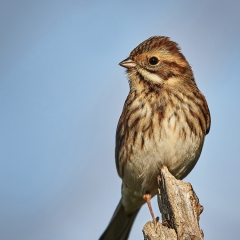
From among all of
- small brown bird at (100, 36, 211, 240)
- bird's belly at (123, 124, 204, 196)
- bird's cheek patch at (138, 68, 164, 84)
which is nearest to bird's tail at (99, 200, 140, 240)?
small brown bird at (100, 36, 211, 240)

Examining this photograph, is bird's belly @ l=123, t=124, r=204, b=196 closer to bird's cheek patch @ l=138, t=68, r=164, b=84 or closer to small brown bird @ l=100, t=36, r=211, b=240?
small brown bird @ l=100, t=36, r=211, b=240

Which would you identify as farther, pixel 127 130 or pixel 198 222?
pixel 127 130

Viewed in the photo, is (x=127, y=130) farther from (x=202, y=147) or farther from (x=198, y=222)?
(x=198, y=222)

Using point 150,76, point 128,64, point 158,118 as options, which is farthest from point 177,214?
point 128,64

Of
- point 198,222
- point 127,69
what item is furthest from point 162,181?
point 127,69

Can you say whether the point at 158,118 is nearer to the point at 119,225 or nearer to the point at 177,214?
the point at 177,214

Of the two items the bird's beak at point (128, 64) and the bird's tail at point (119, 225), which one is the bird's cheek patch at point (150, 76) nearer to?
the bird's beak at point (128, 64)
